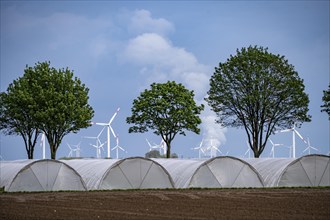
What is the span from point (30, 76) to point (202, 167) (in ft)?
98.8

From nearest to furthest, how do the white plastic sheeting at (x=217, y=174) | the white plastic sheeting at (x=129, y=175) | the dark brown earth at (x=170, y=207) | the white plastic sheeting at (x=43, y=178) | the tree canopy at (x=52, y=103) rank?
the dark brown earth at (x=170, y=207) < the white plastic sheeting at (x=43, y=178) < the white plastic sheeting at (x=129, y=175) < the white plastic sheeting at (x=217, y=174) < the tree canopy at (x=52, y=103)

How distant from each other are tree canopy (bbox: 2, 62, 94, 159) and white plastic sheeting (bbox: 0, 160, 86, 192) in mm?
19181

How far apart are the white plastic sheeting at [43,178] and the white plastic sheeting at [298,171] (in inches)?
611

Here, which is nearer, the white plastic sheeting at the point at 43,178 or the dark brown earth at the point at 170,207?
the dark brown earth at the point at 170,207

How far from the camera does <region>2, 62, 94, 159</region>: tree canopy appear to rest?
2606 inches

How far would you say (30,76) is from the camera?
229ft

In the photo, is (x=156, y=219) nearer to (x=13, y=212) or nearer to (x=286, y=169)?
(x=13, y=212)

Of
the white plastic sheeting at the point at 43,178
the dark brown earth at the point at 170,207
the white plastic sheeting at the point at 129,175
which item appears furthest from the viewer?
the white plastic sheeting at the point at 129,175

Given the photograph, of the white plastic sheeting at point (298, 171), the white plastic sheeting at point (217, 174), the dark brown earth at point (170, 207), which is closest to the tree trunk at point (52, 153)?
the white plastic sheeting at point (217, 174)

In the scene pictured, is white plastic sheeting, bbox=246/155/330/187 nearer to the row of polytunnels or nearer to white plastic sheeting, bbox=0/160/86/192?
the row of polytunnels

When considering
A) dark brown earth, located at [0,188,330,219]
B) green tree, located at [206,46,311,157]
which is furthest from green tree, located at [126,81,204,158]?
dark brown earth, located at [0,188,330,219]

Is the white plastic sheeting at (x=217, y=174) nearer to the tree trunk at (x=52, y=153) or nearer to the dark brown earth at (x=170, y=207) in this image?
the dark brown earth at (x=170, y=207)

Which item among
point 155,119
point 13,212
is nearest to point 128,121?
point 155,119

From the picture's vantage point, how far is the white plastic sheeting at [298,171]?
4875 centimetres
